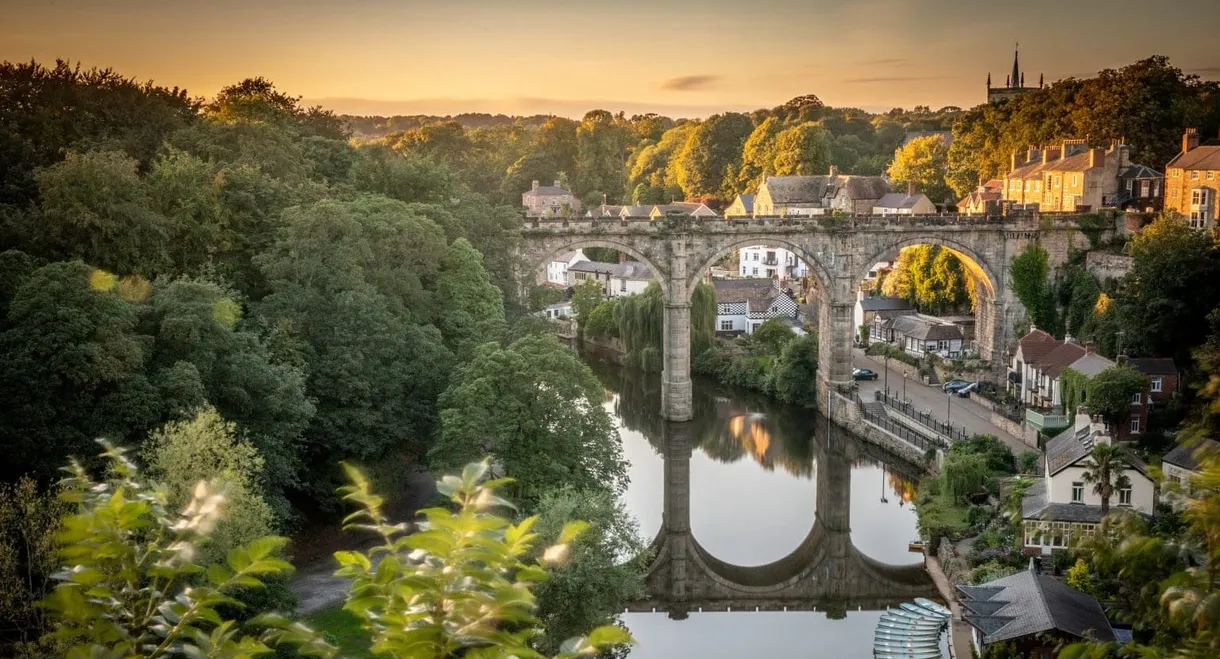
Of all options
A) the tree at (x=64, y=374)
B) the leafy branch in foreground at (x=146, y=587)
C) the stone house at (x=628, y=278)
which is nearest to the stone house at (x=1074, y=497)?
the tree at (x=64, y=374)

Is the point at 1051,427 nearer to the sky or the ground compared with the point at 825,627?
nearer to the sky

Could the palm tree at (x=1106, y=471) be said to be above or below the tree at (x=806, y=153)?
below

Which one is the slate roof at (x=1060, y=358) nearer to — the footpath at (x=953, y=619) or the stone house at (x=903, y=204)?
the footpath at (x=953, y=619)

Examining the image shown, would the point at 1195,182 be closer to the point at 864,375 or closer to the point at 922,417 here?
the point at 864,375

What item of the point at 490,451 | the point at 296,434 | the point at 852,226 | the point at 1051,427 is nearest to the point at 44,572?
the point at 296,434

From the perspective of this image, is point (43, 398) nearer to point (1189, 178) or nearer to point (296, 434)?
point (296, 434)
